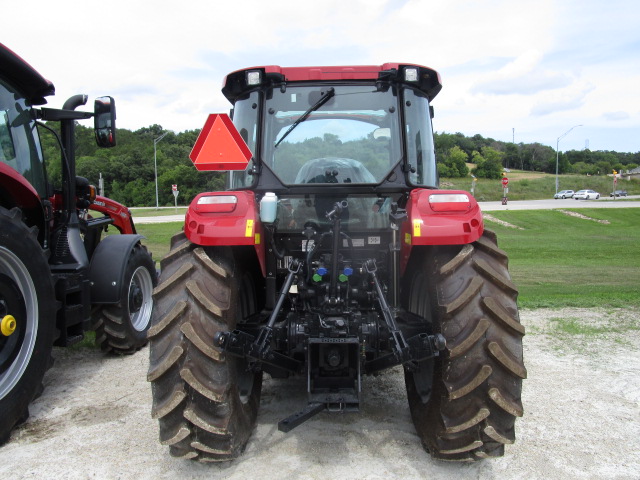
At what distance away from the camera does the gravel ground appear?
10.4ft

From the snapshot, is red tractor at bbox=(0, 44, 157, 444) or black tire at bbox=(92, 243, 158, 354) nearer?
red tractor at bbox=(0, 44, 157, 444)

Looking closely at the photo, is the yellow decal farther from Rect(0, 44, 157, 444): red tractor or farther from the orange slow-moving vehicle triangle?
Rect(0, 44, 157, 444): red tractor

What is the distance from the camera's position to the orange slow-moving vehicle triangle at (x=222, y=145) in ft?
12.2

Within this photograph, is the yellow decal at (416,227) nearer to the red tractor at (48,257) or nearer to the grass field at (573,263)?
the red tractor at (48,257)

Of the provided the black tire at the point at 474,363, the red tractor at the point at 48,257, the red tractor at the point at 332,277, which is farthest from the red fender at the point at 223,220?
the red tractor at the point at 48,257

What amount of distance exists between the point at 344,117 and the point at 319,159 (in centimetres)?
37

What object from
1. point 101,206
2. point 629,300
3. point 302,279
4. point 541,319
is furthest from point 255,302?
point 629,300

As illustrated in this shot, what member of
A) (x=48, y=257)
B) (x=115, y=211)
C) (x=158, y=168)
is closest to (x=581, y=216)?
(x=115, y=211)

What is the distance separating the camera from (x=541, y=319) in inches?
276

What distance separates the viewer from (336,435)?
3.63 meters

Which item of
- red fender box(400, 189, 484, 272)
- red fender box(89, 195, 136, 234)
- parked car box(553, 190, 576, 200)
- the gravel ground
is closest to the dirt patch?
the gravel ground

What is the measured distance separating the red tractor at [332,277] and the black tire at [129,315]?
1879mm

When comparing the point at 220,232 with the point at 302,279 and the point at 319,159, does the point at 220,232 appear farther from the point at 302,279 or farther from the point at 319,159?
the point at 319,159

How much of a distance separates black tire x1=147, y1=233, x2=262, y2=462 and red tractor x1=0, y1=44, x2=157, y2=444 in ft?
3.88
